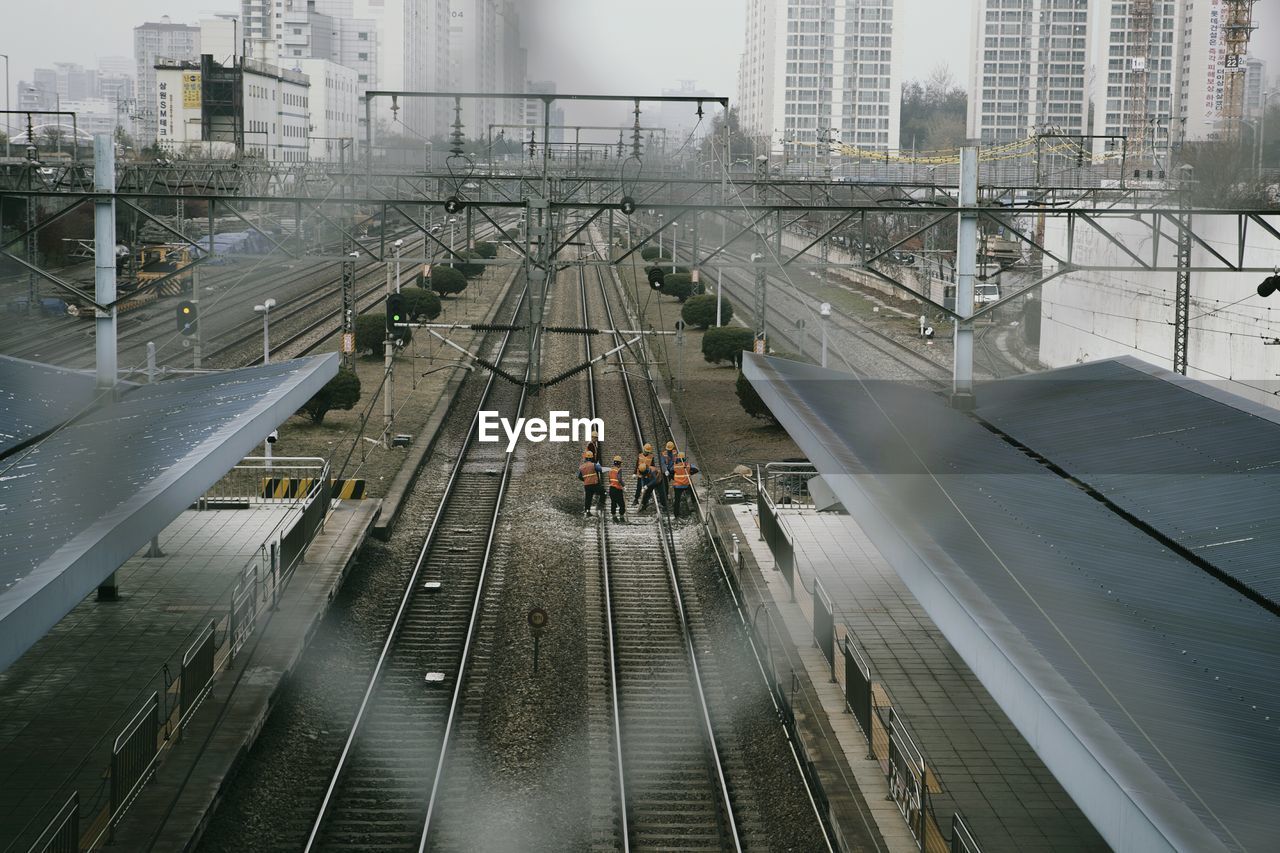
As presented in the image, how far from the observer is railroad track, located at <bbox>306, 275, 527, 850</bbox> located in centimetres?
692

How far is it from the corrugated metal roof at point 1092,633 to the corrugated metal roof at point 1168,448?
0.26m

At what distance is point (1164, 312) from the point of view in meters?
19.5

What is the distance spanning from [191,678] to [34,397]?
189 inches

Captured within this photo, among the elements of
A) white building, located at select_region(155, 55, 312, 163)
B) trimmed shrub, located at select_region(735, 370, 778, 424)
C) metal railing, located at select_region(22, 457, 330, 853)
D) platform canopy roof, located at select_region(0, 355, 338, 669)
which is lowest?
metal railing, located at select_region(22, 457, 330, 853)

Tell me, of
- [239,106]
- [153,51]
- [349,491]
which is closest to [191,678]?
[349,491]

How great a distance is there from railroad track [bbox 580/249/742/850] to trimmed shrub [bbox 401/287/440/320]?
13.7 m

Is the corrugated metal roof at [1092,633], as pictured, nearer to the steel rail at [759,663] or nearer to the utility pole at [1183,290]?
the steel rail at [759,663]

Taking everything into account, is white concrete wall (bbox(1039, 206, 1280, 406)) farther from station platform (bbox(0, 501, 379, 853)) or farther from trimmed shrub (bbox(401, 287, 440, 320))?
trimmed shrub (bbox(401, 287, 440, 320))

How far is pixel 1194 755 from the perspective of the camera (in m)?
4.58

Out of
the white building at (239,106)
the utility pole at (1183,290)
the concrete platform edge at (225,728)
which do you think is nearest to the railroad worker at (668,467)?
the concrete platform edge at (225,728)

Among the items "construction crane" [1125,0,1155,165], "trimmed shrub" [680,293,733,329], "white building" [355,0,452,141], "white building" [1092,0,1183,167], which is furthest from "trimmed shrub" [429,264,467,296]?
"white building" [1092,0,1183,167]

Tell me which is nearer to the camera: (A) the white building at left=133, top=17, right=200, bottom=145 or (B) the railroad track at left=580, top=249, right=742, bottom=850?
(B) the railroad track at left=580, top=249, right=742, bottom=850

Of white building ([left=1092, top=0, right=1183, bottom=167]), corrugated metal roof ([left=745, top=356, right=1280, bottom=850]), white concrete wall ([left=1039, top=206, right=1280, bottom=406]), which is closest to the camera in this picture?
corrugated metal roof ([left=745, top=356, right=1280, bottom=850])

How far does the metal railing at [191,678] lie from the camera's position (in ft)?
20.0
